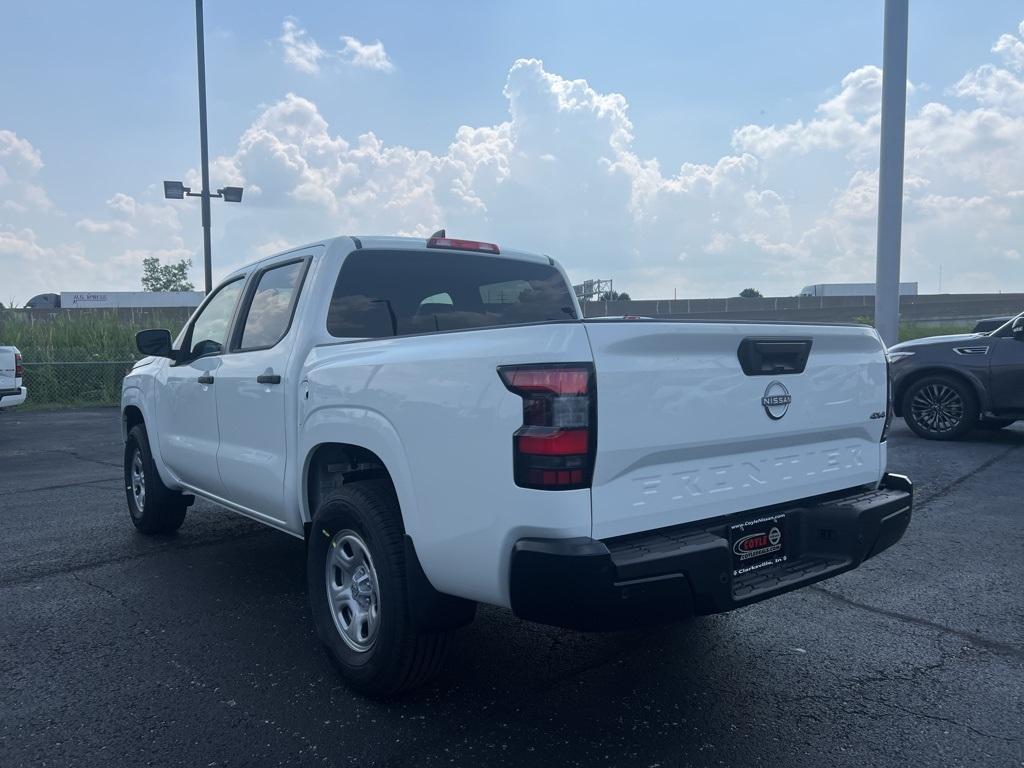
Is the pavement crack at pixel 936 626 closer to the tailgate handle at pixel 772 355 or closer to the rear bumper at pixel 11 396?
the tailgate handle at pixel 772 355

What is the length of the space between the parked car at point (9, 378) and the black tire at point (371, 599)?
411 inches

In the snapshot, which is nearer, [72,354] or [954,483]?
[954,483]

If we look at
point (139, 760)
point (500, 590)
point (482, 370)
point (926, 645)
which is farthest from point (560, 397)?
point (926, 645)

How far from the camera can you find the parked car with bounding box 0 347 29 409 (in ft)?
39.3

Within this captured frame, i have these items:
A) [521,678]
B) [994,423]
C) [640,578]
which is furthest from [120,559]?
[994,423]

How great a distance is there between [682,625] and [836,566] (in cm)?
116

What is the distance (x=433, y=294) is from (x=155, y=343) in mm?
2086

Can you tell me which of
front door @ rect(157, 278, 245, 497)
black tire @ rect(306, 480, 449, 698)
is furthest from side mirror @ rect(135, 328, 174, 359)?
black tire @ rect(306, 480, 449, 698)

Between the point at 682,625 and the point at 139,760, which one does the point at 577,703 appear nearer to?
the point at 682,625

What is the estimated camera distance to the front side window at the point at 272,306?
429cm

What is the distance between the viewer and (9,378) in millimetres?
12039

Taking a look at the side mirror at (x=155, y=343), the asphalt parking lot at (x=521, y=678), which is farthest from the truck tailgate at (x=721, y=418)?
the side mirror at (x=155, y=343)

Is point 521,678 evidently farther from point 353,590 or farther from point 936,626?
point 936,626

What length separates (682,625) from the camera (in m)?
4.24
